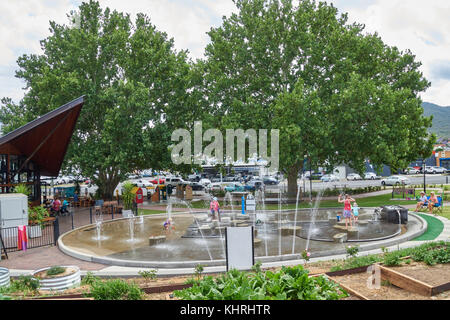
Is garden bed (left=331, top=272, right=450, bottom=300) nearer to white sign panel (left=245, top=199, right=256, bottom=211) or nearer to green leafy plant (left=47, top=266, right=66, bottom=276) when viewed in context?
green leafy plant (left=47, top=266, right=66, bottom=276)

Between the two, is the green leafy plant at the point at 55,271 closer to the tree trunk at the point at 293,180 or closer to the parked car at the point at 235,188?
the tree trunk at the point at 293,180

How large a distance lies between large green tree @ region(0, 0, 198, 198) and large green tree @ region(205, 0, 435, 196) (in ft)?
14.1

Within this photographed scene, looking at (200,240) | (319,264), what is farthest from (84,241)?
(319,264)

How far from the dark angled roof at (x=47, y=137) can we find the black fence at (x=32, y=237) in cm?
456

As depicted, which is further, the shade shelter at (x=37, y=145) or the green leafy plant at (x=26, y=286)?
the shade shelter at (x=37, y=145)

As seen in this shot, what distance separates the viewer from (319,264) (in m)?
10.6

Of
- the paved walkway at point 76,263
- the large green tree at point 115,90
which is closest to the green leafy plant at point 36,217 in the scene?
the paved walkway at point 76,263

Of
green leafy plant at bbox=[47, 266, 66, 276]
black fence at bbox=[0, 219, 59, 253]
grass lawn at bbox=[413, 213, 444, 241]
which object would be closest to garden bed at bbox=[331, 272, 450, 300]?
green leafy plant at bbox=[47, 266, 66, 276]

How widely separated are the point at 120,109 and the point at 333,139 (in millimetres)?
18472

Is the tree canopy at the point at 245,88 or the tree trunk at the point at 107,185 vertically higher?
the tree canopy at the point at 245,88

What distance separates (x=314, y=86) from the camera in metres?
31.3

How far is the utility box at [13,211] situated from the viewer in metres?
16.5

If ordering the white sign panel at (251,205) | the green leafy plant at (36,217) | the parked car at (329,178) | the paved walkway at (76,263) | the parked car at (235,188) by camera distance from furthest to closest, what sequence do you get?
1. the parked car at (329,178)
2. the parked car at (235,188)
3. the white sign panel at (251,205)
4. the green leafy plant at (36,217)
5. the paved walkway at (76,263)

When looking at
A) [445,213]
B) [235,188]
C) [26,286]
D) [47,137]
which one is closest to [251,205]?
[445,213]
